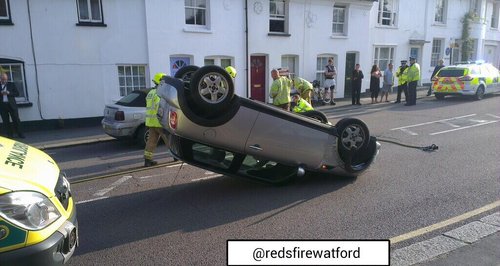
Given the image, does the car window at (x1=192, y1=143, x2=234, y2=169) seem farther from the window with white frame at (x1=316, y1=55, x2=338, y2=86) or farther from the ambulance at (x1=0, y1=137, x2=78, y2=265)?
the window with white frame at (x1=316, y1=55, x2=338, y2=86)

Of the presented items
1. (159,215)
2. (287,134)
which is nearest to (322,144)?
(287,134)

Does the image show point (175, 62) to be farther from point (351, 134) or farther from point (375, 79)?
point (351, 134)

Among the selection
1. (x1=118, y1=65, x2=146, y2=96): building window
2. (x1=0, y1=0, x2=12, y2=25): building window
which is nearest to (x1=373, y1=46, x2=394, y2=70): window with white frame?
(x1=118, y1=65, x2=146, y2=96): building window

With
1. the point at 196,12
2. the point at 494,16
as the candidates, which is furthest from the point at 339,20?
the point at 494,16

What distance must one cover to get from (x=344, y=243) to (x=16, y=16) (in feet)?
40.6

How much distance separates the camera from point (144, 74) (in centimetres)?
1395

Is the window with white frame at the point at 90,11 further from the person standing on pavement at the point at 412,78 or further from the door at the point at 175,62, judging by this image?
the person standing on pavement at the point at 412,78

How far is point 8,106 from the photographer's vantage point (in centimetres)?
1075

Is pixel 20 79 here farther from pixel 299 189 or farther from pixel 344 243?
pixel 344 243

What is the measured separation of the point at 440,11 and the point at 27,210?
27.1 meters

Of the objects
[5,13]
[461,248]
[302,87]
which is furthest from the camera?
[5,13]

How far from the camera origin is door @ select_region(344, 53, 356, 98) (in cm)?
1942

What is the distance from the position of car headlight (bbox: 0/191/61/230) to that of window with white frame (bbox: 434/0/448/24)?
26.2 m

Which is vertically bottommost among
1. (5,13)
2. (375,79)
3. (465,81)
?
(465,81)
